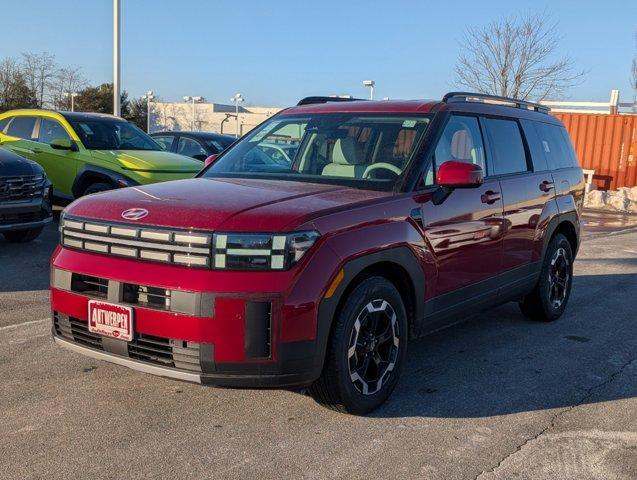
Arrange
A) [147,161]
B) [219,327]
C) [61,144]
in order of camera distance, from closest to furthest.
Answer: [219,327]
[147,161]
[61,144]

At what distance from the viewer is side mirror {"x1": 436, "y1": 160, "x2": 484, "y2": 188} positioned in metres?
4.30

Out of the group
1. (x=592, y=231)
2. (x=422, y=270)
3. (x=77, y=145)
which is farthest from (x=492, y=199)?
(x=592, y=231)

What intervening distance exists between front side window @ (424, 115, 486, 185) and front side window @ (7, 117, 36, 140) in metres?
8.49

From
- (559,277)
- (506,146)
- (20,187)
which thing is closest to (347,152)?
(506,146)

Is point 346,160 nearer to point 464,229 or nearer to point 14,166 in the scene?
point 464,229

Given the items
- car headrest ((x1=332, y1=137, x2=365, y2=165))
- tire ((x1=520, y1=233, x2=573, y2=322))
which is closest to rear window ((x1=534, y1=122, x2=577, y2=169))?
tire ((x1=520, y1=233, x2=573, y2=322))

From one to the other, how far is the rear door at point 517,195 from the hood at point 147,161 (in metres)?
5.73

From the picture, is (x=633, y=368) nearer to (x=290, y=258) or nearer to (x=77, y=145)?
(x=290, y=258)

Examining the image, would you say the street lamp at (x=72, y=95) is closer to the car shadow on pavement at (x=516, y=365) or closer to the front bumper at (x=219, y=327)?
the car shadow on pavement at (x=516, y=365)

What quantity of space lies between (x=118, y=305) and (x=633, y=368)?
148 inches

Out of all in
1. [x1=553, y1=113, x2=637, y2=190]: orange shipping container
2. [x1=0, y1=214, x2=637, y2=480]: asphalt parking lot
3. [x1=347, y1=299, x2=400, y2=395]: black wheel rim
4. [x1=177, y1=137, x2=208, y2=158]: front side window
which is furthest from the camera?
[x1=553, y1=113, x2=637, y2=190]: orange shipping container

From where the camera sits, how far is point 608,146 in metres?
22.5

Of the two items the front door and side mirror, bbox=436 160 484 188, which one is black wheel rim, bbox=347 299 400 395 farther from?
the front door

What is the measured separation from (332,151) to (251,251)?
1.65 m
